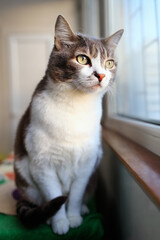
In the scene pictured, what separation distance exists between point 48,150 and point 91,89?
279 mm

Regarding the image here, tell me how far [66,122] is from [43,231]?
413mm

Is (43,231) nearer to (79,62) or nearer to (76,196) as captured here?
(76,196)

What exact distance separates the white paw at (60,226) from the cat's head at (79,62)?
0.50m

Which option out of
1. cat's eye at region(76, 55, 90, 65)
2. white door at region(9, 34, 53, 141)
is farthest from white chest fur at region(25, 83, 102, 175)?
white door at region(9, 34, 53, 141)

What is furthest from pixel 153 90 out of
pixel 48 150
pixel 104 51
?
pixel 48 150

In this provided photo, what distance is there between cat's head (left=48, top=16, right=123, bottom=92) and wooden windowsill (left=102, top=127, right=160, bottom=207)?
10.2 inches

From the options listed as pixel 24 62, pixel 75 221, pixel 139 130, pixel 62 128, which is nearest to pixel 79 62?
pixel 62 128

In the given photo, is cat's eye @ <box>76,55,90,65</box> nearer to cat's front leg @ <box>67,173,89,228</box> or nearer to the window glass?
the window glass

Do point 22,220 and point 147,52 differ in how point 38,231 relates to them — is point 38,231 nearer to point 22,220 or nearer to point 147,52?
point 22,220

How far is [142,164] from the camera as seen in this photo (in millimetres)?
738

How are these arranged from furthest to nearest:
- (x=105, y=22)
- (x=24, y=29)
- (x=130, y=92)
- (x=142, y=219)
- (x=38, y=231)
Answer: (x=24, y=29) → (x=105, y=22) → (x=130, y=92) → (x=38, y=231) → (x=142, y=219)

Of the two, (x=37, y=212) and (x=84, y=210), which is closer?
(x=37, y=212)

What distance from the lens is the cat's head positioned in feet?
2.76

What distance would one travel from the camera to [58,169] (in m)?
0.96
